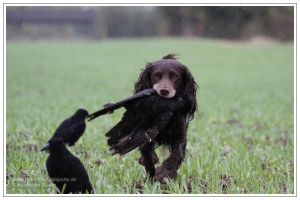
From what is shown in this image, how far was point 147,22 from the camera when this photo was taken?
48.7 metres

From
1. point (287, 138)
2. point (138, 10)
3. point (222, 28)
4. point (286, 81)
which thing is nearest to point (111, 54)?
point (138, 10)

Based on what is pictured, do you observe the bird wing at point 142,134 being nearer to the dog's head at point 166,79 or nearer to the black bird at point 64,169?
the dog's head at point 166,79

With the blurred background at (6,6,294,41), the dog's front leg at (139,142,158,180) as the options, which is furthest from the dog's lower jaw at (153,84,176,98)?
the blurred background at (6,6,294,41)

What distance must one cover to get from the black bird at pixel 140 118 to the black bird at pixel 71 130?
7.78 ft

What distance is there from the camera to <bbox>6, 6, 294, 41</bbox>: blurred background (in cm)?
4159

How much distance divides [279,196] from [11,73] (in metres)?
20.4

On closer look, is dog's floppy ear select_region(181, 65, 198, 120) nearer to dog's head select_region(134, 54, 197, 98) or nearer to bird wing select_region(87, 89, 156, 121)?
dog's head select_region(134, 54, 197, 98)

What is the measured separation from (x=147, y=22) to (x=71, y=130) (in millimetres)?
42796

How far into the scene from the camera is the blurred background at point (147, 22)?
41.6 m

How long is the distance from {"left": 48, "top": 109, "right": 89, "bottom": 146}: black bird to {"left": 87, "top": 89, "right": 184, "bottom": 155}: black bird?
2372 millimetres

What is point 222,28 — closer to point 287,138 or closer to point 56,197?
point 287,138

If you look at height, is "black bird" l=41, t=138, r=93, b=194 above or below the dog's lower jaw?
below

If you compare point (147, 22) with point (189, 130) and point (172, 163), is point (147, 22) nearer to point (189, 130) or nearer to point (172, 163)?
point (189, 130)

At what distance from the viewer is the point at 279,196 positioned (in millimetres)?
4195
